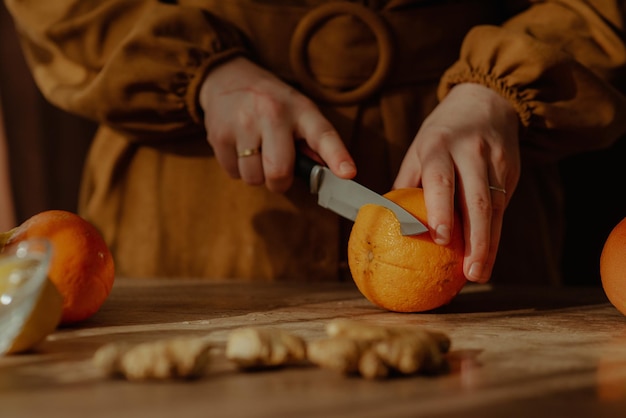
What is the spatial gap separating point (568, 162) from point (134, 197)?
99 centimetres

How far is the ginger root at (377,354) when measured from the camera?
54 centimetres

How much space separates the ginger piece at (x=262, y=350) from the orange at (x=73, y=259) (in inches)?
9.0

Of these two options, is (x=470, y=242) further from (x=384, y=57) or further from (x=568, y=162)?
(x=568, y=162)

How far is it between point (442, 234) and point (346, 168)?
179mm

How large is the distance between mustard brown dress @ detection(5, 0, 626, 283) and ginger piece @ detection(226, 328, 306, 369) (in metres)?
0.59

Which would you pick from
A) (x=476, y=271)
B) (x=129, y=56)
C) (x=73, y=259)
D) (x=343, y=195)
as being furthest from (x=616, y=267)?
(x=129, y=56)

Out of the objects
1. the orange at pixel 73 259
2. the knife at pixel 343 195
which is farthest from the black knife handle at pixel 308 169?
the orange at pixel 73 259

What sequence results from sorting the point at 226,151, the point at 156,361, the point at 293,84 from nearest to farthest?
the point at 156,361, the point at 226,151, the point at 293,84

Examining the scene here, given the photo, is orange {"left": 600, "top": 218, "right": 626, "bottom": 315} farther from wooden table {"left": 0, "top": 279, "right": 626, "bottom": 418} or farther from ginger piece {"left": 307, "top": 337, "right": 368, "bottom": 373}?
ginger piece {"left": 307, "top": 337, "right": 368, "bottom": 373}

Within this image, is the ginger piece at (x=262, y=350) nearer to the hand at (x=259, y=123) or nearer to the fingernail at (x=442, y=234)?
the fingernail at (x=442, y=234)

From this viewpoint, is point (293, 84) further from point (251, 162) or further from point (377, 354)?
point (377, 354)

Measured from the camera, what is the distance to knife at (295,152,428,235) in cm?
82

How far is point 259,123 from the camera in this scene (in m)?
1.05

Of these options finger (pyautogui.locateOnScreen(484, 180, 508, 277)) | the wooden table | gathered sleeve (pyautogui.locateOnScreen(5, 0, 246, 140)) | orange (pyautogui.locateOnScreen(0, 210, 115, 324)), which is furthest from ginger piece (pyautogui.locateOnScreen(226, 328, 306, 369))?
gathered sleeve (pyautogui.locateOnScreen(5, 0, 246, 140))
